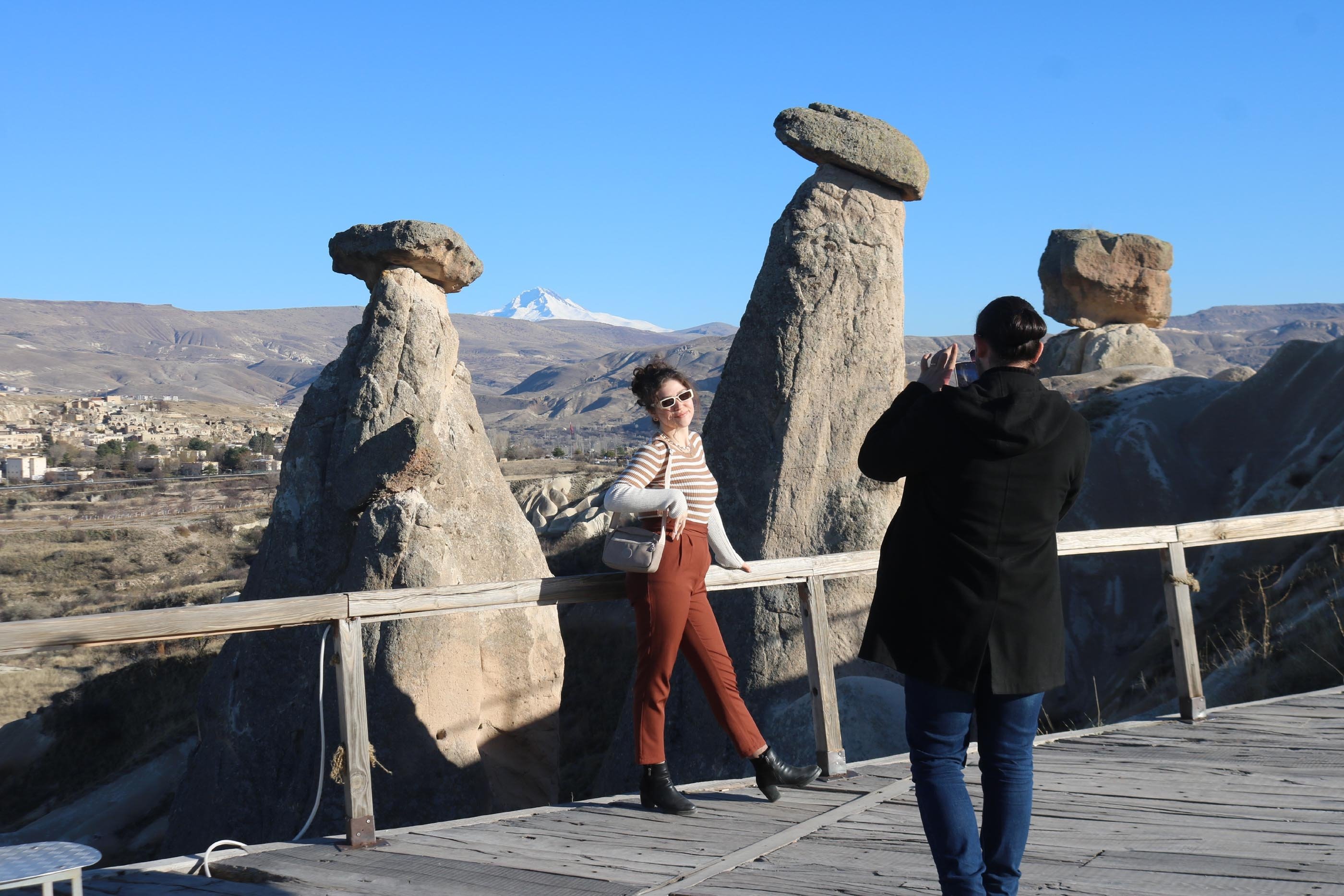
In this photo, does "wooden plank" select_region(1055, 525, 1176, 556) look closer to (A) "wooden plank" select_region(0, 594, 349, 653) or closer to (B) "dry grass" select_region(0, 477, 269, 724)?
(A) "wooden plank" select_region(0, 594, 349, 653)

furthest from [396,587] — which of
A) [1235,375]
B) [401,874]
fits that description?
[1235,375]

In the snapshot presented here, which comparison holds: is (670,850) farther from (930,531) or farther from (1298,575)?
(1298,575)

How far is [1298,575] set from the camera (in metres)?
11.1

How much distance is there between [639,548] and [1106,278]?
22303 mm

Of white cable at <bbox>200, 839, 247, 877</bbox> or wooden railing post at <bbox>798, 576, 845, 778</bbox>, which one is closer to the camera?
white cable at <bbox>200, 839, 247, 877</bbox>

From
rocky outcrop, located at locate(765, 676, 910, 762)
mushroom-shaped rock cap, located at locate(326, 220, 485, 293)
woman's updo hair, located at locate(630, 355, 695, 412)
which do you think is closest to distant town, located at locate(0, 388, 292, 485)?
mushroom-shaped rock cap, located at locate(326, 220, 485, 293)

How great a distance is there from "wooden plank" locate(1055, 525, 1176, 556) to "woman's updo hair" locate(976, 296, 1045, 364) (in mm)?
2495

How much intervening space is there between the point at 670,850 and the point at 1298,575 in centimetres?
921

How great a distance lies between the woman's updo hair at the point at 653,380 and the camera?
4.29 meters

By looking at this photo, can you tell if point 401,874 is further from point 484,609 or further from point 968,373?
point 968,373


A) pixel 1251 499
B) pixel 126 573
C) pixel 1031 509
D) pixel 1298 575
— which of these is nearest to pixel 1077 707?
pixel 1298 575

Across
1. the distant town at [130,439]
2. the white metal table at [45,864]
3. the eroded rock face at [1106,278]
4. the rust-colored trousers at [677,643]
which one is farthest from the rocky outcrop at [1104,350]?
the distant town at [130,439]

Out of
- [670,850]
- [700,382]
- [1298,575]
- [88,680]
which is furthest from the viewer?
[700,382]

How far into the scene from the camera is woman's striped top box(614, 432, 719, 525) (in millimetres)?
4145
